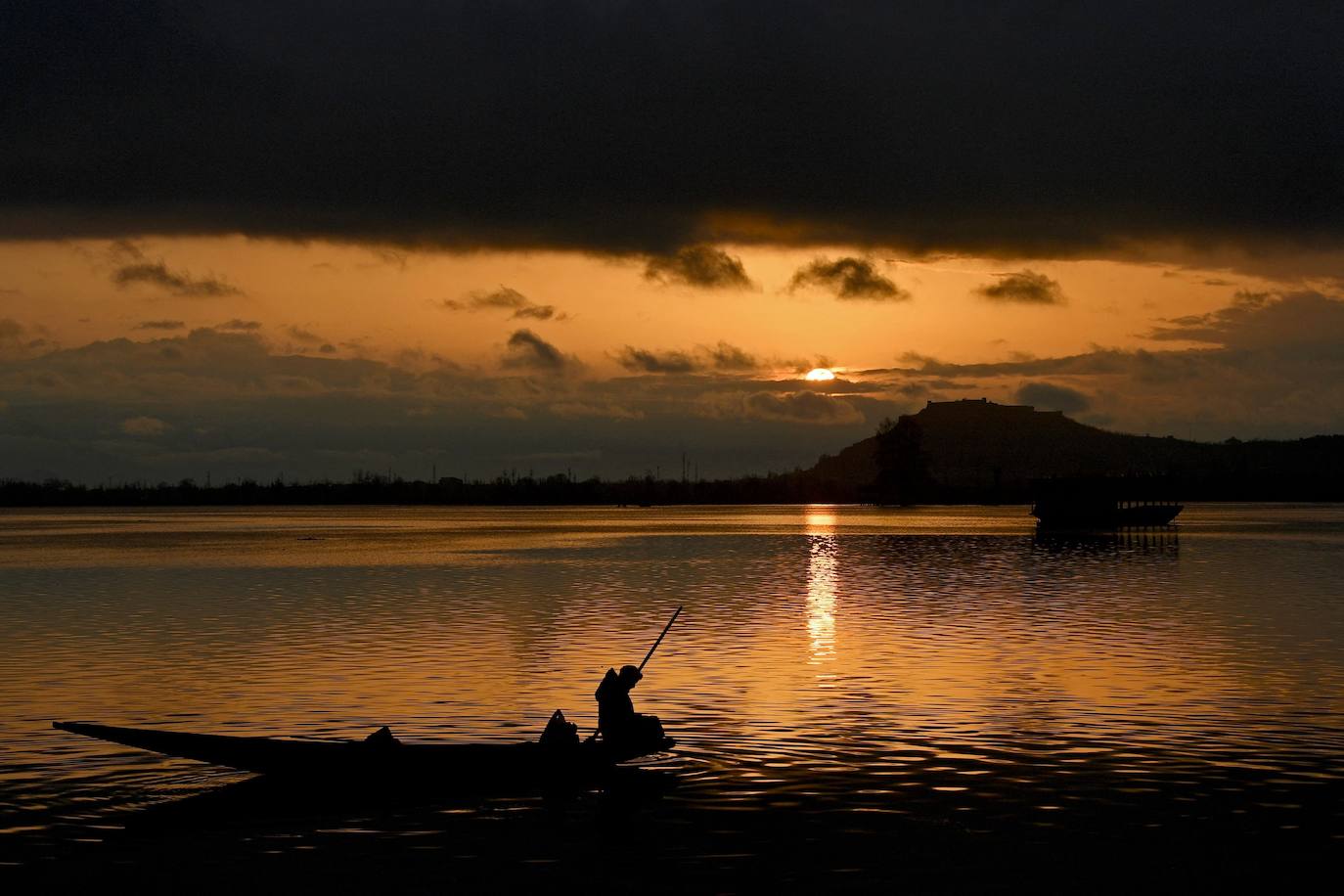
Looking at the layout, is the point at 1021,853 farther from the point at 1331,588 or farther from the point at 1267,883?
the point at 1331,588

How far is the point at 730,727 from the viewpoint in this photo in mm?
35062

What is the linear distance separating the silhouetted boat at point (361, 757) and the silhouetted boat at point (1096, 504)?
154273 mm

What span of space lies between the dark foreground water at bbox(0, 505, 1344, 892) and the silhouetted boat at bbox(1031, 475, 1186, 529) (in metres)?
91.0

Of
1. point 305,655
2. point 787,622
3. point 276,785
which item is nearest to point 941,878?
point 276,785

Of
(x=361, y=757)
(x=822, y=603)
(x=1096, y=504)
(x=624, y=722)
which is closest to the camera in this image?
(x=361, y=757)

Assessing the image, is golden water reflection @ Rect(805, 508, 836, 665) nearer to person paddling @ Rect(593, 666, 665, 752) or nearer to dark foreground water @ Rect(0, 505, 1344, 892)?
dark foreground water @ Rect(0, 505, 1344, 892)

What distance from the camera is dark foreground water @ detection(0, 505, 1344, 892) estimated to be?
23.0 m

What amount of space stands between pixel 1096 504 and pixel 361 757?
15848 centimetres

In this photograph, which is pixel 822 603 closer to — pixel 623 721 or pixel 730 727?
pixel 730 727

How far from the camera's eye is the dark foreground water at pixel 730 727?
75.6 ft

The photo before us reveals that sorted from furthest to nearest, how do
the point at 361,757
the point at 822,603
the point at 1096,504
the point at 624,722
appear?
the point at 1096,504 → the point at 822,603 → the point at 624,722 → the point at 361,757

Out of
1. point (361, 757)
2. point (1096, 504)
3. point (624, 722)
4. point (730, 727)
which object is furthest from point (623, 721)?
point (1096, 504)

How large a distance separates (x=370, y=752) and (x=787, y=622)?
36.2 metres

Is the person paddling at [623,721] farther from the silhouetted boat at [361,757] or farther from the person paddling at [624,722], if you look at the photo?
the silhouetted boat at [361,757]
